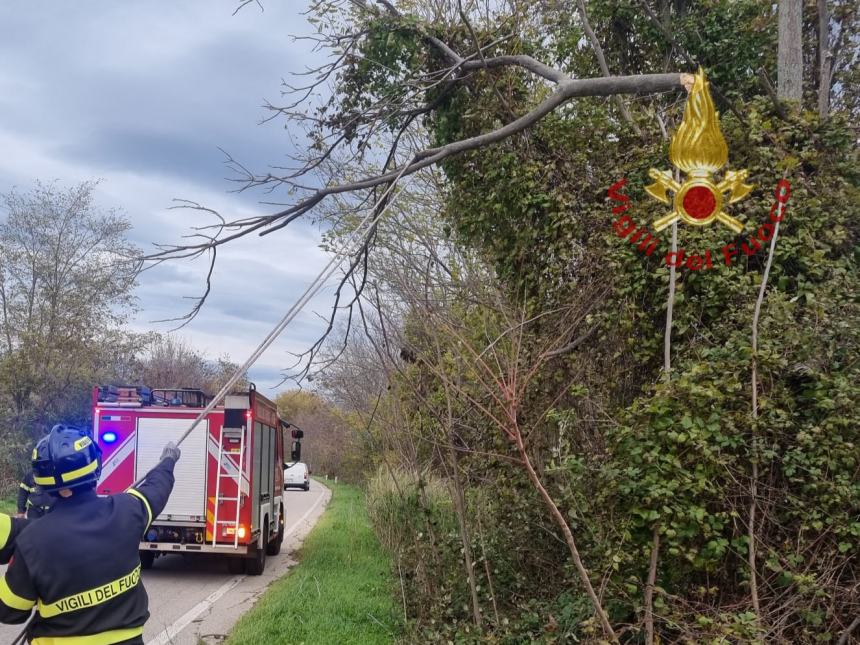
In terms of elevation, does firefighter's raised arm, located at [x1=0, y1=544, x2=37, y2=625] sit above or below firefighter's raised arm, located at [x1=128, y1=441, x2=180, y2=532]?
below

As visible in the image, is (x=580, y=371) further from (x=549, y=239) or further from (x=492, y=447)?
(x=549, y=239)

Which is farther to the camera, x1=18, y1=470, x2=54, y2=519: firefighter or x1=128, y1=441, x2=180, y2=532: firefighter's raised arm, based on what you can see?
x1=18, y1=470, x2=54, y2=519: firefighter

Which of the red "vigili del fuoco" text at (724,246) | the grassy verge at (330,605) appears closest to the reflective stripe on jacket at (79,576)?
the grassy verge at (330,605)

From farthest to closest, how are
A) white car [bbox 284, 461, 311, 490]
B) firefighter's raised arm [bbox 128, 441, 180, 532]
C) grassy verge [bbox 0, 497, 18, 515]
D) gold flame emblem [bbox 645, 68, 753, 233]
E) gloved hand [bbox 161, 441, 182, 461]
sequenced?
1. white car [bbox 284, 461, 311, 490]
2. grassy verge [bbox 0, 497, 18, 515]
3. gold flame emblem [bbox 645, 68, 753, 233]
4. gloved hand [bbox 161, 441, 182, 461]
5. firefighter's raised arm [bbox 128, 441, 180, 532]

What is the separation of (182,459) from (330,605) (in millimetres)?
3961

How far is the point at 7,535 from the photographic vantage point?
3.01 metres

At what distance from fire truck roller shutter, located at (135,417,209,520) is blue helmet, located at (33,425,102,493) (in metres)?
7.59

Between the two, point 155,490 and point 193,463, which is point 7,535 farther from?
point 193,463

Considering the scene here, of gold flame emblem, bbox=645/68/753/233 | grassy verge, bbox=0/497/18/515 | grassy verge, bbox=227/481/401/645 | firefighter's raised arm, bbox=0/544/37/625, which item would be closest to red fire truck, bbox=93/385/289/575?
grassy verge, bbox=227/481/401/645

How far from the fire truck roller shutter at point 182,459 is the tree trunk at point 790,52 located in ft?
29.2

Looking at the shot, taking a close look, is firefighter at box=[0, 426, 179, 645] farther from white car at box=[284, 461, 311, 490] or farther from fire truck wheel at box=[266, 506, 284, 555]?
white car at box=[284, 461, 311, 490]

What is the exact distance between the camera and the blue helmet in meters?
3.06

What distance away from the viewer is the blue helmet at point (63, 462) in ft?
10.0

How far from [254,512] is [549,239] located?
6759mm
